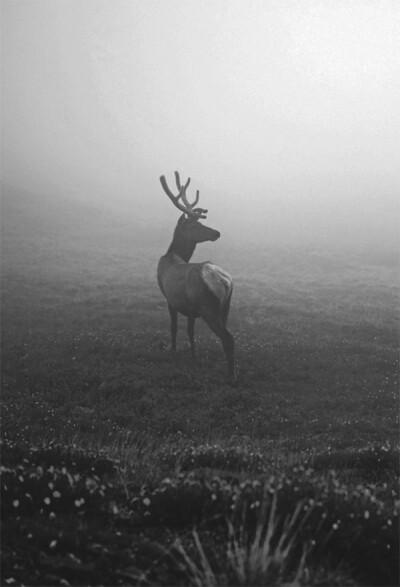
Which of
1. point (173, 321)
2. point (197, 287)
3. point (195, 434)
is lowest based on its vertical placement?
point (195, 434)

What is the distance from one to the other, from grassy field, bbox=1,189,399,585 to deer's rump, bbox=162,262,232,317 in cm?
219

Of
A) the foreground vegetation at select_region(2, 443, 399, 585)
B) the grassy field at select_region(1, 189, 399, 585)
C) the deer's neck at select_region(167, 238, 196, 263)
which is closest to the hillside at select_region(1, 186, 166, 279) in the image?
the grassy field at select_region(1, 189, 399, 585)

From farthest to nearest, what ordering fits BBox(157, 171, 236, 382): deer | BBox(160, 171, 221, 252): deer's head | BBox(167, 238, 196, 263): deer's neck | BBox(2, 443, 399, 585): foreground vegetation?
BBox(167, 238, 196, 263): deer's neck
BBox(160, 171, 221, 252): deer's head
BBox(157, 171, 236, 382): deer
BBox(2, 443, 399, 585): foreground vegetation

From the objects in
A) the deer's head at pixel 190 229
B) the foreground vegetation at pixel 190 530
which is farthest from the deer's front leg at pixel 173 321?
the foreground vegetation at pixel 190 530

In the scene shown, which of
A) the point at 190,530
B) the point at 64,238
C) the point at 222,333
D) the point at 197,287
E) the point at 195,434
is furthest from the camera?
the point at 64,238

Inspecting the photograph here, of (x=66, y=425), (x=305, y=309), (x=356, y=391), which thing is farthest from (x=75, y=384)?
(x=305, y=309)

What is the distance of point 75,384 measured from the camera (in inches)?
547

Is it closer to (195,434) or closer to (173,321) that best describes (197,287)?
(173,321)

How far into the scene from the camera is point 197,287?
14.7 metres

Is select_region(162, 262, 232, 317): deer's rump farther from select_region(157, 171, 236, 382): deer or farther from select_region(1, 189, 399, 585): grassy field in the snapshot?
select_region(1, 189, 399, 585): grassy field

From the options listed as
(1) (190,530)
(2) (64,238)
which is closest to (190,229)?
(1) (190,530)

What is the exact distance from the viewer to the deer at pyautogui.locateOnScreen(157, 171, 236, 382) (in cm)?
1441

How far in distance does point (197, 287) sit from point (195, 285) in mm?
127

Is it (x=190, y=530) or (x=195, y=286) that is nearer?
(x=190, y=530)
